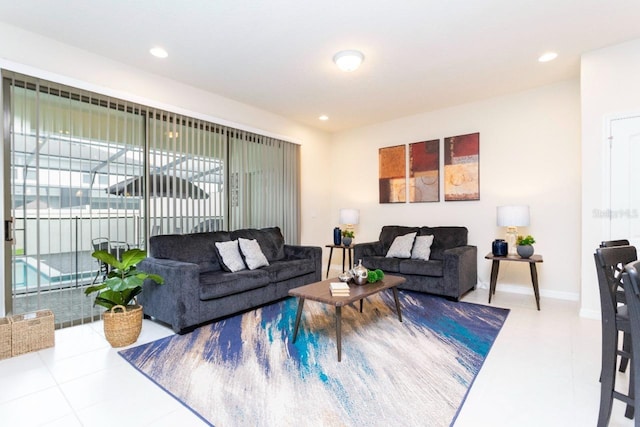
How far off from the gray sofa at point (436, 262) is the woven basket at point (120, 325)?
113 inches

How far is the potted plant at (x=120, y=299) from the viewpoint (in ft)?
8.47

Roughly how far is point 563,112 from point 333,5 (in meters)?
3.24

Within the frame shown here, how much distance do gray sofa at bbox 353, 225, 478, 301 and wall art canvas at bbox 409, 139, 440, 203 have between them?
0.58 meters

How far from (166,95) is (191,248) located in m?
1.83

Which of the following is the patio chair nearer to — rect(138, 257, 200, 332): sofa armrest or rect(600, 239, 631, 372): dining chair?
rect(138, 257, 200, 332): sofa armrest

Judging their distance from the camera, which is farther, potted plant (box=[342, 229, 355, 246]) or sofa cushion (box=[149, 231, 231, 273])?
potted plant (box=[342, 229, 355, 246])

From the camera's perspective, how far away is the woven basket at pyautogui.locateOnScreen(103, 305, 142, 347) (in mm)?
2578

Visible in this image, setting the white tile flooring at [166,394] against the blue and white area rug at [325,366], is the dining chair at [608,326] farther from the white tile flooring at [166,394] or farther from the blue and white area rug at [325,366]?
the blue and white area rug at [325,366]

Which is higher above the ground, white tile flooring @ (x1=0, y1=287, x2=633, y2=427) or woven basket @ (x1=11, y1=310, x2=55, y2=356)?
woven basket @ (x1=11, y1=310, x2=55, y2=356)

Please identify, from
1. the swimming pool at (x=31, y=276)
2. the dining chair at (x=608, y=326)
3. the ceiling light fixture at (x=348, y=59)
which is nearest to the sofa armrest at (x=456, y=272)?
the dining chair at (x=608, y=326)

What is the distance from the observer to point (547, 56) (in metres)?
3.28

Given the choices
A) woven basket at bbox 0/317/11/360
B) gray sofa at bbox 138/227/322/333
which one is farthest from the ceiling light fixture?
woven basket at bbox 0/317/11/360

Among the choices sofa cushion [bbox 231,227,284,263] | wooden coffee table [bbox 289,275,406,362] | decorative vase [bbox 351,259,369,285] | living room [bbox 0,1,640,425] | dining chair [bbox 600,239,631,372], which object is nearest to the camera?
dining chair [bbox 600,239,631,372]

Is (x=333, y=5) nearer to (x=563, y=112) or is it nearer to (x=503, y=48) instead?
(x=503, y=48)
